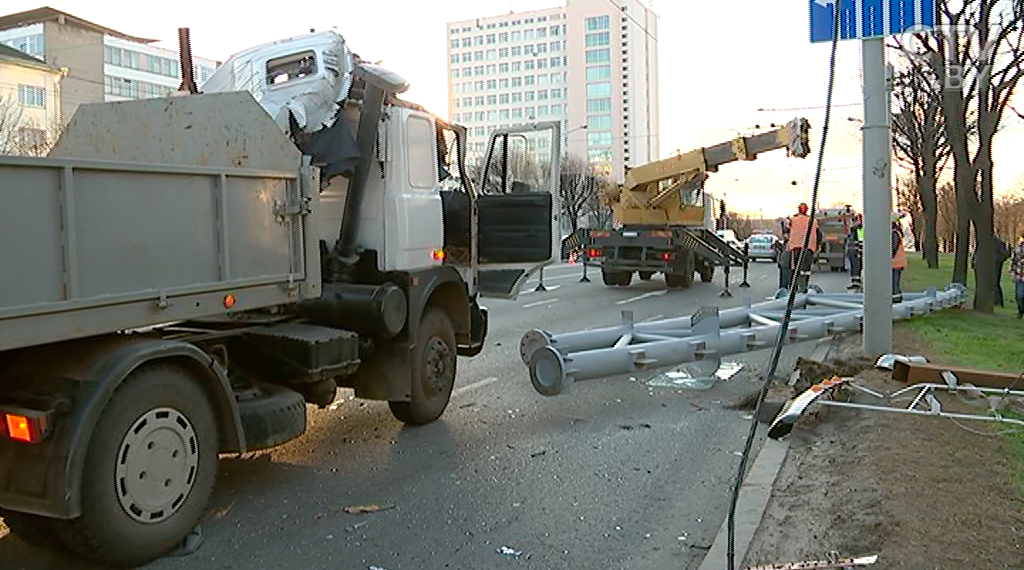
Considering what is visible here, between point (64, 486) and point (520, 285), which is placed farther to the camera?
point (520, 285)

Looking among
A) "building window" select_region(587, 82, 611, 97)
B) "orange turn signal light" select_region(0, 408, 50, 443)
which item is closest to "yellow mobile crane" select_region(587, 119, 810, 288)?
"orange turn signal light" select_region(0, 408, 50, 443)

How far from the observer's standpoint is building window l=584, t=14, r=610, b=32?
134625 mm

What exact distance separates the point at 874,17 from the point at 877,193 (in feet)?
5.55

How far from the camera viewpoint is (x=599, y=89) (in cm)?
13750

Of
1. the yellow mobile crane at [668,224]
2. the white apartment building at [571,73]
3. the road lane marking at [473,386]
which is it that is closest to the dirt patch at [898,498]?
the road lane marking at [473,386]

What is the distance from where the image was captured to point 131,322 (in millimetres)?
4199

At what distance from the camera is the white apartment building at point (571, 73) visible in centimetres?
13425

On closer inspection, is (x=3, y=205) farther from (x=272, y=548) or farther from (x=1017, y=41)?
(x=1017, y=41)

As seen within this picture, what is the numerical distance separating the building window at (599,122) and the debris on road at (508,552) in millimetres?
135196

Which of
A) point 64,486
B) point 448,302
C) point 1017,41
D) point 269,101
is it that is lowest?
point 64,486

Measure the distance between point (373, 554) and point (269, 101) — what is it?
360 centimetres

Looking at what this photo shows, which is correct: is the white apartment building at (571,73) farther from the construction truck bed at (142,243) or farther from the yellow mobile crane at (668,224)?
the construction truck bed at (142,243)

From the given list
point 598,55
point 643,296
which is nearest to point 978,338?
point 643,296

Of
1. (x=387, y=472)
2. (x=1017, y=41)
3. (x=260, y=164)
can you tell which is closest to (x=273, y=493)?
(x=387, y=472)
